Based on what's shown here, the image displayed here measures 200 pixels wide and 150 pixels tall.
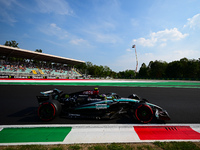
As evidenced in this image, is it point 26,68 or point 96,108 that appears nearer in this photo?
point 96,108

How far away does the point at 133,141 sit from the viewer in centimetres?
221

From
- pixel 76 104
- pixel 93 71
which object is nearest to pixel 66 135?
pixel 76 104

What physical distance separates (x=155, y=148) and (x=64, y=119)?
250 cm

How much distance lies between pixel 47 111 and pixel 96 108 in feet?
4.78

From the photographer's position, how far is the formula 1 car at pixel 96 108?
3.04 meters

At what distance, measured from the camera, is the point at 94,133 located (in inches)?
99.7

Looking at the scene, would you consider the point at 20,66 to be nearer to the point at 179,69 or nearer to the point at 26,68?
the point at 26,68

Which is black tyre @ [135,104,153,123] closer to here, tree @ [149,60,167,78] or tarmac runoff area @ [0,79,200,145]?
tarmac runoff area @ [0,79,200,145]

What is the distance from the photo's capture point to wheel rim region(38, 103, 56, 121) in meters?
3.12

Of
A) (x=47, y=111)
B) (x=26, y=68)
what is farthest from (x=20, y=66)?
(x=47, y=111)

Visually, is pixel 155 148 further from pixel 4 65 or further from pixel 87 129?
pixel 4 65

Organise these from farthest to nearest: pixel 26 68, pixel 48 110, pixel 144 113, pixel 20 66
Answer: pixel 26 68, pixel 20 66, pixel 48 110, pixel 144 113

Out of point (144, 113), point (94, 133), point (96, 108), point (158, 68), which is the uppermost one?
point (158, 68)

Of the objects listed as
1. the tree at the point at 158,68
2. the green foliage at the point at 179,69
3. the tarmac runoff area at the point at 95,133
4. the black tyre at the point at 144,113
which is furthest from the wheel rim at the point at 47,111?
the tree at the point at 158,68
